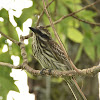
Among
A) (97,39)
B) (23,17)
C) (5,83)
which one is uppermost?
(23,17)

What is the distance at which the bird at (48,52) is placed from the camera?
422 cm

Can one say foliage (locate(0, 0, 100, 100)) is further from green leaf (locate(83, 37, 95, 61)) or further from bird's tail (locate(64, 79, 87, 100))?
bird's tail (locate(64, 79, 87, 100))

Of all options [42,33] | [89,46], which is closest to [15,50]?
[42,33]

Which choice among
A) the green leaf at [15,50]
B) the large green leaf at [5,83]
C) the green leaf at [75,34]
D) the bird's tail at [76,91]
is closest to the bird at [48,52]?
the bird's tail at [76,91]

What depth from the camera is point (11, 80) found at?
3.41m

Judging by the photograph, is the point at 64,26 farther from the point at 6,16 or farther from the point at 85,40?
the point at 6,16

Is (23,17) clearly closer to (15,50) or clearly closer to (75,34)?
(15,50)

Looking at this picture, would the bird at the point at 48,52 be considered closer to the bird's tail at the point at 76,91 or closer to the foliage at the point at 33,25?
the bird's tail at the point at 76,91

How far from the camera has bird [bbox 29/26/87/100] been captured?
166 inches

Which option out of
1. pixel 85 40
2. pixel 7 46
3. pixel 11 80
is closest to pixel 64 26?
pixel 85 40

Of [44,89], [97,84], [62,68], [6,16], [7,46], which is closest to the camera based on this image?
[6,16]

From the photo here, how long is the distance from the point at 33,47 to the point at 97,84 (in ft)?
7.48

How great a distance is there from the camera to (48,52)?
4297 millimetres

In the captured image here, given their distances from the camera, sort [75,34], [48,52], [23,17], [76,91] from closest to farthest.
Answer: [23,17], [76,91], [48,52], [75,34]
